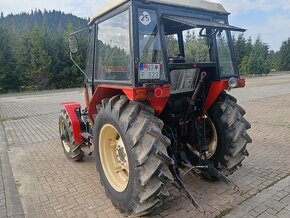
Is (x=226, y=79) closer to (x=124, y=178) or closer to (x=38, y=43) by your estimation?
(x=124, y=178)

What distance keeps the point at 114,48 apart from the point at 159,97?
42.1 inches

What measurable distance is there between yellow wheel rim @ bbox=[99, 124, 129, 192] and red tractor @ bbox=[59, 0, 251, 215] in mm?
13

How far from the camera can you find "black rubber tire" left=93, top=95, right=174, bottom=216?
9.37ft

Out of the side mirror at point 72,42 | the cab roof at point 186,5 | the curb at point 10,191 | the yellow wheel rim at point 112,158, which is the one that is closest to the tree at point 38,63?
the curb at point 10,191

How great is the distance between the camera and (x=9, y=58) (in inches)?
1297

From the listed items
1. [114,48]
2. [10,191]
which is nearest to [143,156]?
[114,48]

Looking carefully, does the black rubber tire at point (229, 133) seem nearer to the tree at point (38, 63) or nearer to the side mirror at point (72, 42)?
the side mirror at point (72, 42)

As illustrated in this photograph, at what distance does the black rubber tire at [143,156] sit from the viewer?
2855 mm

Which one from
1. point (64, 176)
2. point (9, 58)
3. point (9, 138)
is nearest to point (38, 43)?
point (9, 58)

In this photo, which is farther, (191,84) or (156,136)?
(191,84)

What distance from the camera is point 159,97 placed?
118 inches

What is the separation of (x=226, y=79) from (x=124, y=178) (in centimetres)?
194

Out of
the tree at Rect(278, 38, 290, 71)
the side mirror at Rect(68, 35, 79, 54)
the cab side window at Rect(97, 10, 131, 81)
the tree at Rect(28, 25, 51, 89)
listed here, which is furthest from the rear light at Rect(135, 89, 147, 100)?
Answer: the tree at Rect(278, 38, 290, 71)

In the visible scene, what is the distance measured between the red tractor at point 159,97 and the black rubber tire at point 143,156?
1 centimetres
